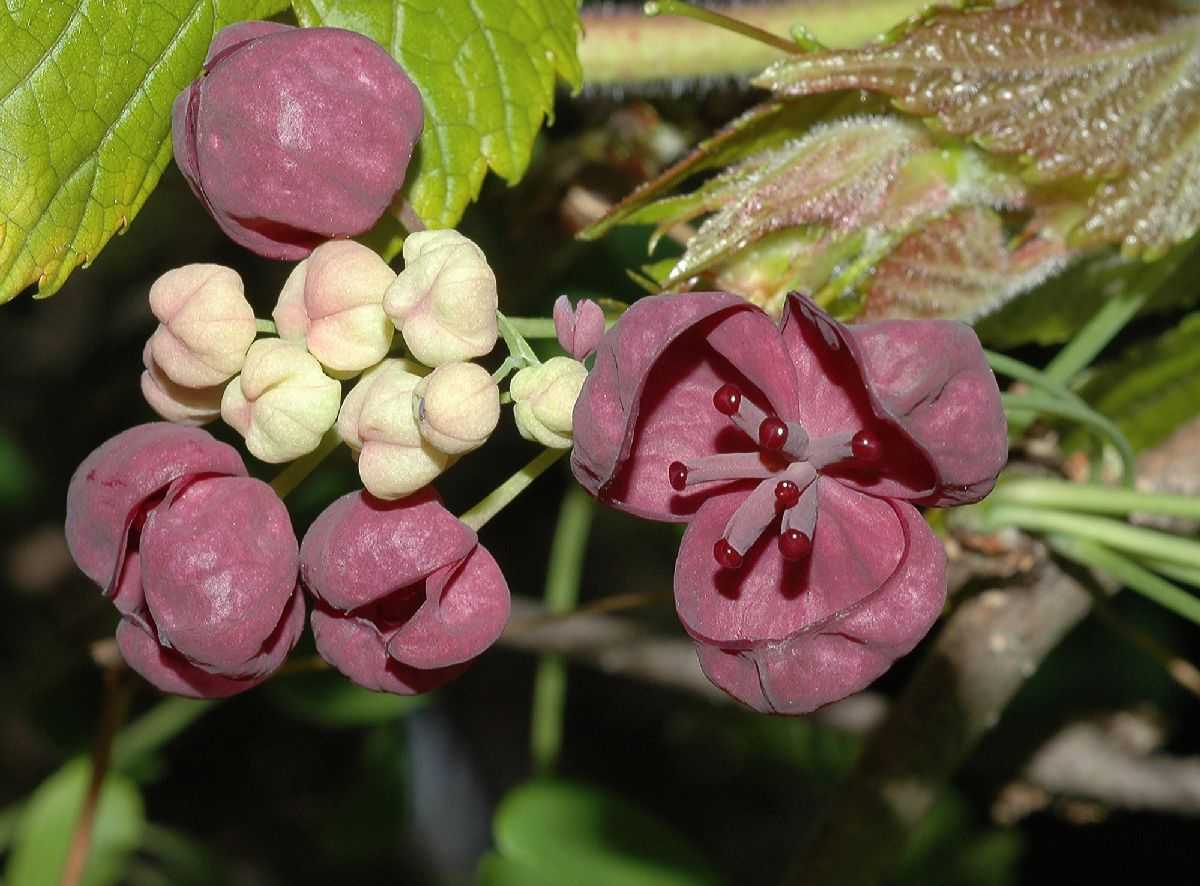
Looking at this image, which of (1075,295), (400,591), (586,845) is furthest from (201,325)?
(586,845)

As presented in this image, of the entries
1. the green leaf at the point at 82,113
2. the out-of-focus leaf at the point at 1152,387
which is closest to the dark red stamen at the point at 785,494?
the green leaf at the point at 82,113

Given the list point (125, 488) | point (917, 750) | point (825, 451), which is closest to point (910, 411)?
point (825, 451)

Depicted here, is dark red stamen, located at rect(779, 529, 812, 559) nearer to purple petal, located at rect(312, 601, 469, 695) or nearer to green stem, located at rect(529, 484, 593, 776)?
purple petal, located at rect(312, 601, 469, 695)

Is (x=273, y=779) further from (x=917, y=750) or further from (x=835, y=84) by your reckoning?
(x=835, y=84)

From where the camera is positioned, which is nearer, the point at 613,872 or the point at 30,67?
the point at 30,67

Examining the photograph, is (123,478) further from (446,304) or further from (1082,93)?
(1082,93)

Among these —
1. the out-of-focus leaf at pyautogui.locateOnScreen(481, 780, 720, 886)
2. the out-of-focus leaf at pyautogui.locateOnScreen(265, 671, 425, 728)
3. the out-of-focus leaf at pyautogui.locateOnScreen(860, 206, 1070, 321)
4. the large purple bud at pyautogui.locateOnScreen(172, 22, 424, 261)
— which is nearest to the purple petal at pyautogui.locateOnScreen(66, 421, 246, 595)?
the large purple bud at pyautogui.locateOnScreen(172, 22, 424, 261)
